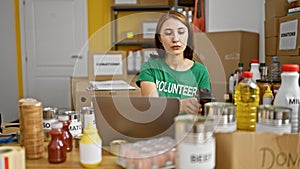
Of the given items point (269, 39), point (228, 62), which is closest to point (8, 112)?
point (228, 62)

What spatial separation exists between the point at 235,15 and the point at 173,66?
1.61m

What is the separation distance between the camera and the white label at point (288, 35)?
1.71 meters

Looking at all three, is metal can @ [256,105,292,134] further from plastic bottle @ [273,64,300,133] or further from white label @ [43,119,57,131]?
white label @ [43,119,57,131]

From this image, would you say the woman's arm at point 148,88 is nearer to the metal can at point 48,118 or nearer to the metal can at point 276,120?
the metal can at point 48,118

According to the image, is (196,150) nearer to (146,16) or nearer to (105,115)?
(105,115)

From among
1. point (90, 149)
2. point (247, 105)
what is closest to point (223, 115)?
point (247, 105)

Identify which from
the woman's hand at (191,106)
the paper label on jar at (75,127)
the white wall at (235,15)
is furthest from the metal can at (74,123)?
the white wall at (235,15)

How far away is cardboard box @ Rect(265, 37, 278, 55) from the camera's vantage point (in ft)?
6.61

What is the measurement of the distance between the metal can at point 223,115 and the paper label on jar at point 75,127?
0.50 m

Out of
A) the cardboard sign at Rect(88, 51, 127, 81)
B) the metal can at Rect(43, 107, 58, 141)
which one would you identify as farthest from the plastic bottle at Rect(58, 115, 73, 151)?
the cardboard sign at Rect(88, 51, 127, 81)

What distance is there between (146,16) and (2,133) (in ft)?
9.86

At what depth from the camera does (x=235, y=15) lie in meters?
2.63

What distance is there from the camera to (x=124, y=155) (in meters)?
0.81

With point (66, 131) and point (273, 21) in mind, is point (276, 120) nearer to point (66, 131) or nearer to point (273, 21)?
point (66, 131)
